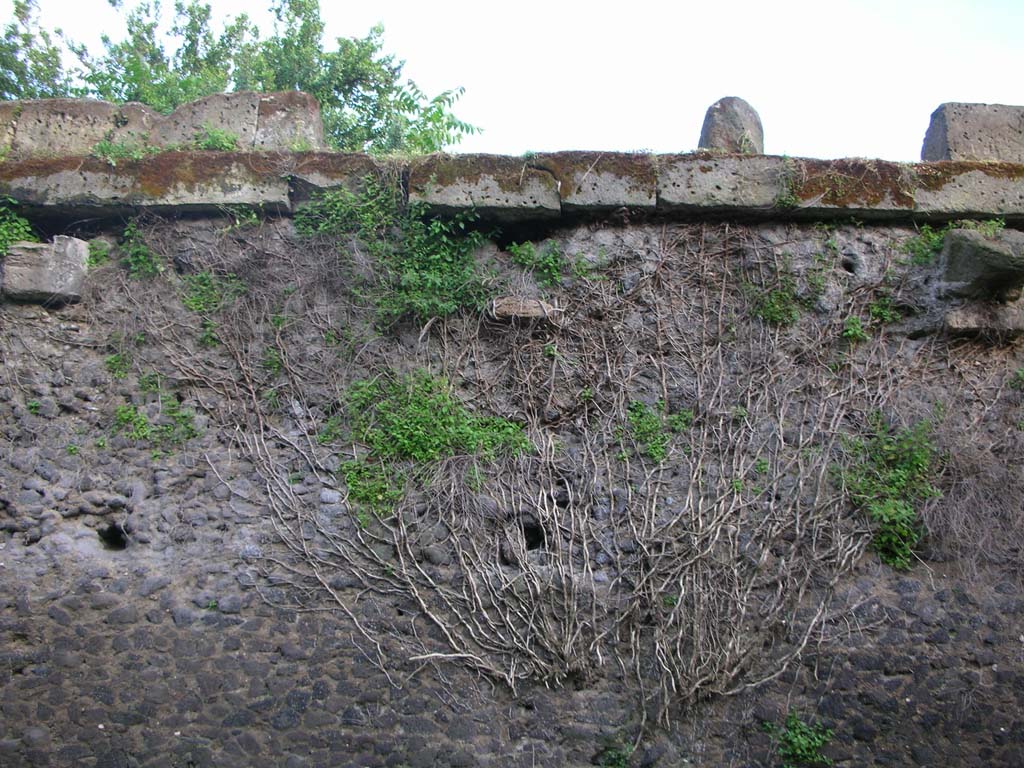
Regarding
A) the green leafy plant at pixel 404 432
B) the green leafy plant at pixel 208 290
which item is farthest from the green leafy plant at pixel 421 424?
the green leafy plant at pixel 208 290

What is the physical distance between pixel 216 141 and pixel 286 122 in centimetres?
44

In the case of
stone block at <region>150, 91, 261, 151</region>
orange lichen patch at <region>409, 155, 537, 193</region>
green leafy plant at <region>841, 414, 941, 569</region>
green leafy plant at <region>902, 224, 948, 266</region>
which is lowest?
green leafy plant at <region>841, 414, 941, 569</region>

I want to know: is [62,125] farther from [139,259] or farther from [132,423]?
[132,423]

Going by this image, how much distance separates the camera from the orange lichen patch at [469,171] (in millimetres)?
5027

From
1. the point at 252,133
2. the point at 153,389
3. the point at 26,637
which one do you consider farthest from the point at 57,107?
the point at 26,637

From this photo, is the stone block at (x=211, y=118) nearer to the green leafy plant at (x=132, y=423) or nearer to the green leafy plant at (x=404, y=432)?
the green leafy plant at (x=132, y=423)

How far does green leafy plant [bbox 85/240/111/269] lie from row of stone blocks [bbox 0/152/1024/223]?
0.18m

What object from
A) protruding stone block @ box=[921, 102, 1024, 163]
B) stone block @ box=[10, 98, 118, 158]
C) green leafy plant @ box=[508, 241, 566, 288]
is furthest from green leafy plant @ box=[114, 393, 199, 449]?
protruding stone block @ box=[921, 102, 1024, 163]

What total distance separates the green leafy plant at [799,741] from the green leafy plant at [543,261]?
2580 mm

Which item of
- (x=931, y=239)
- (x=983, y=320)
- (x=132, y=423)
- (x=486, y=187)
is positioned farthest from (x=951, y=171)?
(x=132, y=423)

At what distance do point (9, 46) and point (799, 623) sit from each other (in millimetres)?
11056

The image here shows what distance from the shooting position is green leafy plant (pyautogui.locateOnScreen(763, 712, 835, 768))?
13.4 ft

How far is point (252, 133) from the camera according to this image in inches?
213

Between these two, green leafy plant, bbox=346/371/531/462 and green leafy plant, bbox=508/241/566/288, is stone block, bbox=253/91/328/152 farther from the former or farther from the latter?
green leafy plant, bbox=346/371/531/462
